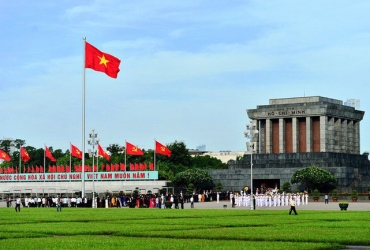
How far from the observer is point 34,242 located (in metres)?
26.5

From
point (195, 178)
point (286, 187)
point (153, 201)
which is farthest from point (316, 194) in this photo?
point (153, 201)

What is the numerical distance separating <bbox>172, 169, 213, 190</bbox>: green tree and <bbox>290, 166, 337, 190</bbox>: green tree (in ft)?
45.3

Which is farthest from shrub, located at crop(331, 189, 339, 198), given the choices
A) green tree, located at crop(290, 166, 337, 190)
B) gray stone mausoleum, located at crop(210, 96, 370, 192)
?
gray stone mausoleum, located at crop(210, 96, 370, 192)

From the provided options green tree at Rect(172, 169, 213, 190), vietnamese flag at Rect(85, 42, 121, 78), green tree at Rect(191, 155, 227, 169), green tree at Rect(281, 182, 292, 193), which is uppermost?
vietnamese flag at Rect(85, 42, 121, 78)

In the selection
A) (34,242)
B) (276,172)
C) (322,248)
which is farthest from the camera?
(276,172)

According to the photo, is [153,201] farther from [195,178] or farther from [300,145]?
[300,145]

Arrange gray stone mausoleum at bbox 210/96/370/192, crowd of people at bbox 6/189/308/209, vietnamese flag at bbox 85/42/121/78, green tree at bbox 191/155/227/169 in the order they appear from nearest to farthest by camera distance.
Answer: vietnamese flag at bbox 85/42/121/78, crowd of people at bbox 6/189/308/209, gray stone mausoleum at bbox 210/96/370/192, green tree at bbox 191/155/227/169

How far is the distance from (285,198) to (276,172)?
23.3 meters

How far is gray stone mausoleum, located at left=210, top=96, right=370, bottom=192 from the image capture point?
99375mm

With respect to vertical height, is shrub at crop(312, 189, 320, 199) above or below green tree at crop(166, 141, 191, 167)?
below

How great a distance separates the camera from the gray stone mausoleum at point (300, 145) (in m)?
99.4

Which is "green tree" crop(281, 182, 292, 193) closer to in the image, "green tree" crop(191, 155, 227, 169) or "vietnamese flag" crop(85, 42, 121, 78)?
"vietnamese flag" crop(85, 42, 121, 78)

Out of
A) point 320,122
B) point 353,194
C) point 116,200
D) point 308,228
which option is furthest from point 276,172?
point 308,228

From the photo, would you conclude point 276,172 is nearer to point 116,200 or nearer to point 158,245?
point 116,200
